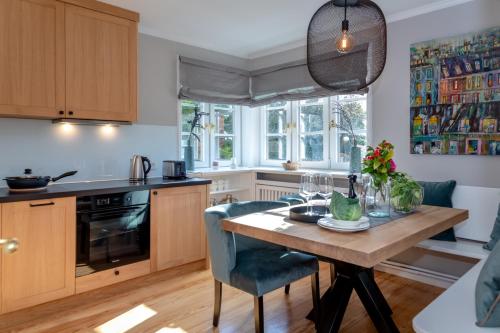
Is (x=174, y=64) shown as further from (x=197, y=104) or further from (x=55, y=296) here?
(x=55, y=296)

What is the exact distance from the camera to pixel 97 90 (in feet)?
9.71

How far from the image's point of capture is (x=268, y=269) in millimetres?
2070

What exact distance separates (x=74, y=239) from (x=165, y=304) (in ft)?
2.71

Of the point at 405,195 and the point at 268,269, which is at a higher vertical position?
the point at 405,195

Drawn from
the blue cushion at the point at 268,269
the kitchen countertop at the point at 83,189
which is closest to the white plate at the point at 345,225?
the blue cushion at the point at 268,269

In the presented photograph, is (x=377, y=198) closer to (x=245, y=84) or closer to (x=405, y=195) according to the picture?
(x=405, y=195)

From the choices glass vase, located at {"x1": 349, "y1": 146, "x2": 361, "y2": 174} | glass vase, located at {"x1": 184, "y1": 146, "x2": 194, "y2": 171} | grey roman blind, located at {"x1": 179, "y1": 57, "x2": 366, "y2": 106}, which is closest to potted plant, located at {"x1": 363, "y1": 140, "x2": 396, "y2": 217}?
glass vase, located at {"x1": 349, "y1": 146, "x2": 361, "y2": 174}

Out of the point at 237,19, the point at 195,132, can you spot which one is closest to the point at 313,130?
the point at 195,132

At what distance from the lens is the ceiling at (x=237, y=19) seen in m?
3.02

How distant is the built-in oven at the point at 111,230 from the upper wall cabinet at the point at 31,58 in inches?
30.5

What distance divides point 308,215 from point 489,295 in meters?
0.87

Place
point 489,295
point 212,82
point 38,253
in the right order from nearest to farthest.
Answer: point 489,295
point 38,253
point 212,82

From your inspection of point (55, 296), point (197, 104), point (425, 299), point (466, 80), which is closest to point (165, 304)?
point (55, 296)

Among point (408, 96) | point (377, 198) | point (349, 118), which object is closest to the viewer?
point (377, 198)
